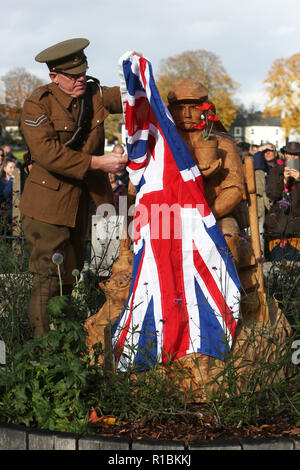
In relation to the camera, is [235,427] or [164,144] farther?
[164,144]

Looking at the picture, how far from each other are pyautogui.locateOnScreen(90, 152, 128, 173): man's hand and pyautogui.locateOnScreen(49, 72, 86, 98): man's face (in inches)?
18.5

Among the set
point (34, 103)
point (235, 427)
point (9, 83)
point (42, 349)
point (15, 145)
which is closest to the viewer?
point (235, 427)

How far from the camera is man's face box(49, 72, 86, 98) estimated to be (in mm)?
3781

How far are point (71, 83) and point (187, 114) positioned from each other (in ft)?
2.38

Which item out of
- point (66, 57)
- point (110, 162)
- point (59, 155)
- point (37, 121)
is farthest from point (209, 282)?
point (66, 57)

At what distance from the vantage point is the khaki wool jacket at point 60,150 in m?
3.63

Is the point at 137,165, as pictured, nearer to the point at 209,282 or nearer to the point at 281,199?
the point at 209,282

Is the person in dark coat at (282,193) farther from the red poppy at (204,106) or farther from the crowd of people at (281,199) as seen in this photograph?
the red poppy at (204,106)

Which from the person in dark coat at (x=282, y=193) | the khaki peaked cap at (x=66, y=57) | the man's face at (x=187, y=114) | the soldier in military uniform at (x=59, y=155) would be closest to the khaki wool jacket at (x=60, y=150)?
the soldier in military uniform at (x=59, y=155)

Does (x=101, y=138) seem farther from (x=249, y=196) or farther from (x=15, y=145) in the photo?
(x=15, y=145)

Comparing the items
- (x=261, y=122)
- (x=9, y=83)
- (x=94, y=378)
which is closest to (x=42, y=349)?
(x=94, y=378)

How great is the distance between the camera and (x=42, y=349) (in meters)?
3.35

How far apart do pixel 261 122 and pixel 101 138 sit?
69852 millimetres

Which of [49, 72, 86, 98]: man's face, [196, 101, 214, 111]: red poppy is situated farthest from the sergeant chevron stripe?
[196, 101, 214, 111]: red poppy
